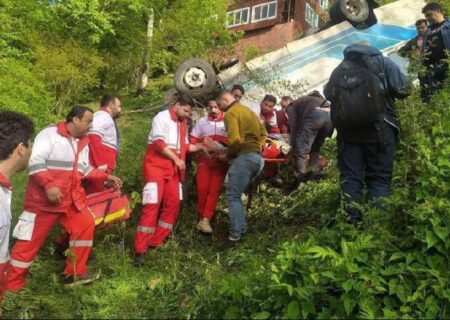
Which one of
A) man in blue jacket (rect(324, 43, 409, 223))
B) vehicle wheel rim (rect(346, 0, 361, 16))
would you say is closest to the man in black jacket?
man in blue jacket (rect(324, 43, 409, 223))

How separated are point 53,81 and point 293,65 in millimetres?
8266

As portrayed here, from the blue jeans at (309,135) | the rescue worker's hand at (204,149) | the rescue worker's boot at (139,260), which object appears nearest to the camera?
the rescue worker's boot at (139,260)

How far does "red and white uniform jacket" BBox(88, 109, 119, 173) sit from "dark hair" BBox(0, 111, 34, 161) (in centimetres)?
172

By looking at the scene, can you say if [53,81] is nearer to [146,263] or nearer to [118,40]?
[118,40]

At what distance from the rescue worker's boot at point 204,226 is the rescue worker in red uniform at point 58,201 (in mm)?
1370

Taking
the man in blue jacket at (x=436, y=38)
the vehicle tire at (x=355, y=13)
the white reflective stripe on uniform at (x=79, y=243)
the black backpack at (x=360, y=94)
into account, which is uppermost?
the vehicle tire at (x=355, y=13)

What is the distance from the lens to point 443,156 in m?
3.64

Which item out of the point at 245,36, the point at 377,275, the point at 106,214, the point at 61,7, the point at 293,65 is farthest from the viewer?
the point at 245,36

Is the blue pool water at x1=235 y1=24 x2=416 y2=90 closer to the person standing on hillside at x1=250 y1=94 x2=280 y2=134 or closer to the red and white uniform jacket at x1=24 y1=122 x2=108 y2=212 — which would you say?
the person standing on hillside at x1=250 y1=94 x2=280 y2=134

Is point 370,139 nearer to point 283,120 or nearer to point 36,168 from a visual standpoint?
point 36,168

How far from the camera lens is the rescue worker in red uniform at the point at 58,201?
14.2 ft

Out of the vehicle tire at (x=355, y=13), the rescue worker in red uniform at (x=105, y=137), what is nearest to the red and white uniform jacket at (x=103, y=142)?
the rescue worker in red uniform at (x=105, y=137)

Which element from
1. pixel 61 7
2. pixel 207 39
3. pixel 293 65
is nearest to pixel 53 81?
pixel 61 7

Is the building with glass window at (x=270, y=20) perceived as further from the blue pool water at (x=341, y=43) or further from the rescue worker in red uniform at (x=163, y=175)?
the rescue worker in red uniform at (x=163, y=175)
